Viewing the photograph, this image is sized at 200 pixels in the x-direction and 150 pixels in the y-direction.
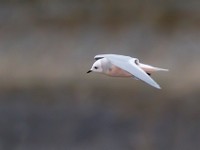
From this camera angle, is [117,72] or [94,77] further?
[94,77]

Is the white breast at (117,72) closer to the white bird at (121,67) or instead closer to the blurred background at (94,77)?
the white bird at (121,67)

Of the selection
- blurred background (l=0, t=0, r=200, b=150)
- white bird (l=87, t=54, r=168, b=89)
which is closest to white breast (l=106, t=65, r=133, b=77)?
white bird (l=87, t=54, r=168, b=89)

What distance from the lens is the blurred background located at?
2.62m

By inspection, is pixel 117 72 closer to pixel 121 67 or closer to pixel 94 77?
pixel 121 67

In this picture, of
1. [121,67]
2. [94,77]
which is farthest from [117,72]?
[94,77]

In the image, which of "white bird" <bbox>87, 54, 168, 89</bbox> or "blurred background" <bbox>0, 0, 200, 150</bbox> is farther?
"blurred background" <bbox>0, 0, 200, 150</bbox>

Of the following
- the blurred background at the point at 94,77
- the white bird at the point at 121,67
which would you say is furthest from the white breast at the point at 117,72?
the blurred background at the point at 94,77

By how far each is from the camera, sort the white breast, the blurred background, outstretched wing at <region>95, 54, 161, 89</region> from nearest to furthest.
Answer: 1. outstretched wing at <region>95, 54, 161, 89</region>
2. the white breast
3. the blurred background

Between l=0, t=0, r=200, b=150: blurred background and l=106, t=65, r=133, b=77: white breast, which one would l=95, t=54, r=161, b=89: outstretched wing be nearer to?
l=106, t=65, r=133, b=77: white breast

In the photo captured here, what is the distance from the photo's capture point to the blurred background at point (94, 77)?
262cm

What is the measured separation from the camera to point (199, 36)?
2.76 meters

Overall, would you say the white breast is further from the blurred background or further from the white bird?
the blurred background

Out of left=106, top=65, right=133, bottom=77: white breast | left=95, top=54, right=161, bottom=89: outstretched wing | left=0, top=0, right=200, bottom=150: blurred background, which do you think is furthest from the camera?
left=0, top=0, right=200, bottom=150: blurred background

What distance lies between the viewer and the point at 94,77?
2.81 metres
